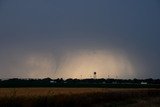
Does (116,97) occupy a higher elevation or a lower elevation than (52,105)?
higher

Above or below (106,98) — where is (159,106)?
below

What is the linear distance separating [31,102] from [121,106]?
1006 centimetres

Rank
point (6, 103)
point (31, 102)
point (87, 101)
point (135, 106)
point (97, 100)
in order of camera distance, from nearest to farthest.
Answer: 1. point (6, 103)
2. point (31, 102)
3. point (135, 106)
4. point (87, 101)
5. point (97, 100)

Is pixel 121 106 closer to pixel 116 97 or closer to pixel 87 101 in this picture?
pixel 87 101

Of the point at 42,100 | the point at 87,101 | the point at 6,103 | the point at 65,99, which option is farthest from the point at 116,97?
the point at 6,103

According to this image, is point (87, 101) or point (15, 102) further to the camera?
point (87, 101)

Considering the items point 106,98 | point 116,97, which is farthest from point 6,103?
point 116,97

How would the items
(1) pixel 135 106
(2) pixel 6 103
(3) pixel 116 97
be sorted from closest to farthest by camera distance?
(2) pixel 6 103 < (1) pixel 135 106 < (3) pixel 116 97

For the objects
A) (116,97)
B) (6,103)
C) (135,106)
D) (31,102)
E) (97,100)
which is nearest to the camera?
(6,103)

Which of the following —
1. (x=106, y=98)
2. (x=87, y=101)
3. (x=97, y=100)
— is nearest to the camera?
(x=87, y=101)

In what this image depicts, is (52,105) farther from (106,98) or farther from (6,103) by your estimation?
(106,98)

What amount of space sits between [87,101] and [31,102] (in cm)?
953

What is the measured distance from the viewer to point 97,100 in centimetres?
5231

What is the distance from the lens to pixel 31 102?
132 ft
